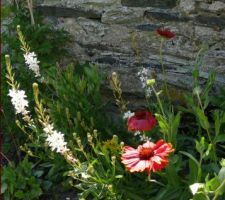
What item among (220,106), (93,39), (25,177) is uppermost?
(93,39)

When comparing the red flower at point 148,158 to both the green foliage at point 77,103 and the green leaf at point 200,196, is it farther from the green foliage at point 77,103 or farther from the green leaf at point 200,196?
the green foliage at point 77,103

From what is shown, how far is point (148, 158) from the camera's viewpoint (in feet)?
6.97

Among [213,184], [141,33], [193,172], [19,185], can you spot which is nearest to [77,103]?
[19,185]

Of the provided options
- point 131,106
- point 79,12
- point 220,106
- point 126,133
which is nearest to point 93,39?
point 79,12

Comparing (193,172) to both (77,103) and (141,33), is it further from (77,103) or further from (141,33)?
(141,33)

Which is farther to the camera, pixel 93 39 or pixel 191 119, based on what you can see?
pixel 93 39

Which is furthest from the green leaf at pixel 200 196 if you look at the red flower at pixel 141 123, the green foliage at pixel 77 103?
the green foliage at pixel 77 103

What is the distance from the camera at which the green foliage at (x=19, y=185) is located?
2.89 metres

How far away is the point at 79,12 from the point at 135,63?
47 centimetres

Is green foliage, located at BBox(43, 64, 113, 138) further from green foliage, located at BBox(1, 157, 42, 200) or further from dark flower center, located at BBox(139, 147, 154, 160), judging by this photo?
dark flower center, located at BBox(139, 147, 154, 160)

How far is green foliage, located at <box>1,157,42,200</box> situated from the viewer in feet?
9.47

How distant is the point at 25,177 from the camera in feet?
9.75

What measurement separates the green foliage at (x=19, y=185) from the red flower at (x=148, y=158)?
2.85ft

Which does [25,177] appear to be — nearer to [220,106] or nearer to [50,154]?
[50,154]
